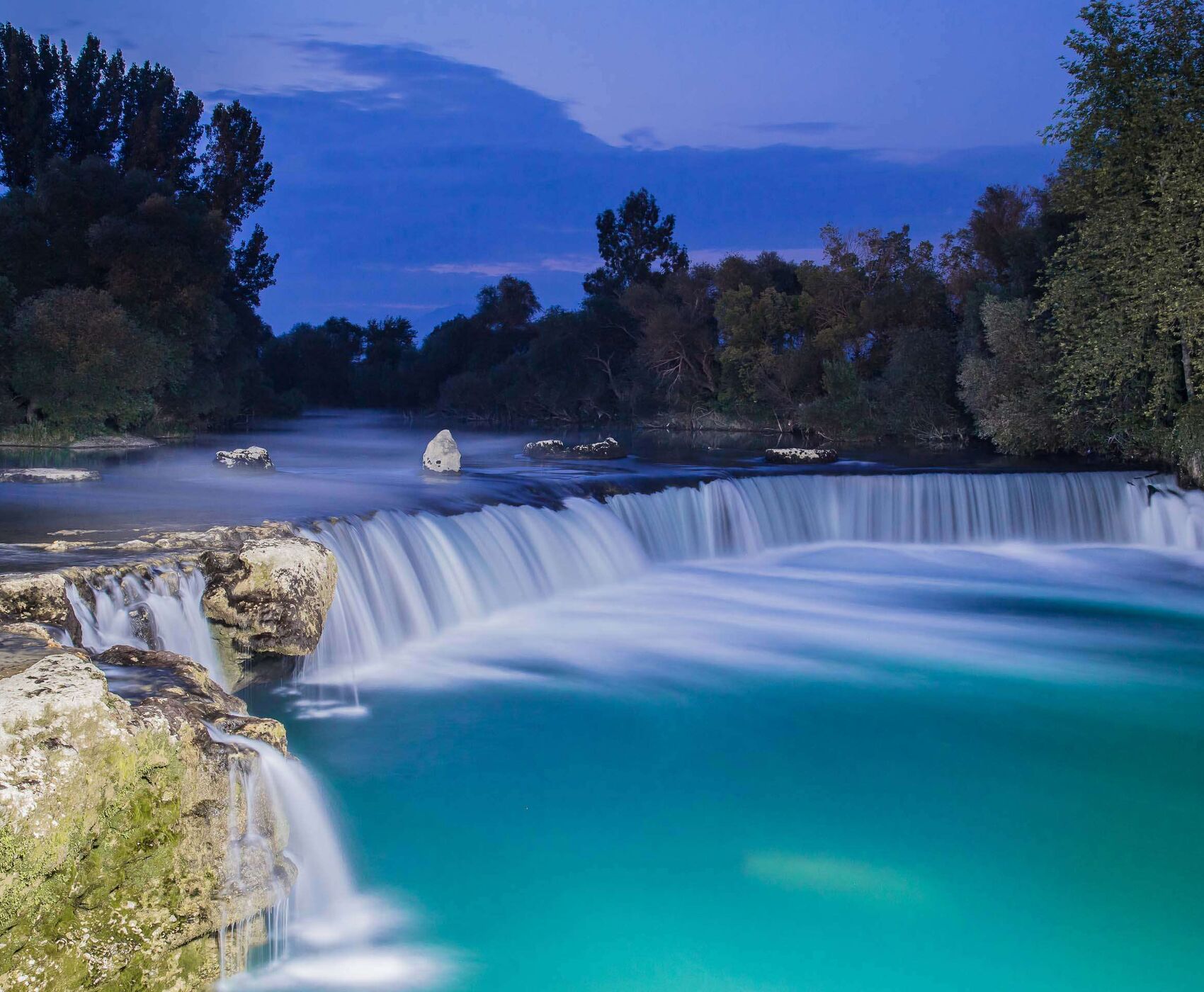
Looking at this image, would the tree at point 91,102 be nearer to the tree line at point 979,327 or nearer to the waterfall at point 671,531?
the tree line at point 979,327

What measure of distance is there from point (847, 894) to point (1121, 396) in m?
16.7

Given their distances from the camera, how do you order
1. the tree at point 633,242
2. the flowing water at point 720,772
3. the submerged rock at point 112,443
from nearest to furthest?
the flowing water at point 720,772, the submerged rock at point 112,443, the tree at point 633,242

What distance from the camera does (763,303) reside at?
32594mm

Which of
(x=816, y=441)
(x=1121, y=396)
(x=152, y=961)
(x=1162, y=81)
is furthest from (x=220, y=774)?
(x=816, y=441)

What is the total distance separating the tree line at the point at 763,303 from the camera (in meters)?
16.3

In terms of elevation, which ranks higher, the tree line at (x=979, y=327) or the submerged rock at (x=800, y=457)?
the tree line at (x=979, y=327)

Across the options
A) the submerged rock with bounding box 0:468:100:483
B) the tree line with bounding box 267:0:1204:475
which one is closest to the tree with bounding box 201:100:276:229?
the tree line with bounding box 267:0:1204:475

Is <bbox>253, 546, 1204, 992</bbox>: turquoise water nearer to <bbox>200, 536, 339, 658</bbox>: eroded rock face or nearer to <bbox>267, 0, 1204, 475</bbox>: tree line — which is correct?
<bbox>200, 536, 339, 658</bbox>: eroded rock face

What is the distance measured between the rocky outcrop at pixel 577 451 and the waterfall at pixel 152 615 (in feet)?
46.3

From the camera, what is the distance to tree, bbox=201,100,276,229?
35.8 meters

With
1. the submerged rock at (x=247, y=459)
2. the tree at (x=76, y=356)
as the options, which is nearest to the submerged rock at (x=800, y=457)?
the submerged rock at (x=247, y=459)

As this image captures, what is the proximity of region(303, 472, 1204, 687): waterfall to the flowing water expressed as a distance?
0.06 meters

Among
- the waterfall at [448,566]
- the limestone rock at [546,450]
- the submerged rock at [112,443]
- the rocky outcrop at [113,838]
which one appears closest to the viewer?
the rocky outcrop at [113,838]

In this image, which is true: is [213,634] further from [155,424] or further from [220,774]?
[155,424]
